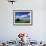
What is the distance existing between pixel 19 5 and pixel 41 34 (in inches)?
56.7

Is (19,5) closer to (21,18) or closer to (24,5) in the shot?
(24,5)

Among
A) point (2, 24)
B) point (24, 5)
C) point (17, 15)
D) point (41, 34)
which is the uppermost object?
point (24, 5)

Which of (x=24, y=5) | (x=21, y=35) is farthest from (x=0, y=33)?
(x=21, y=35)

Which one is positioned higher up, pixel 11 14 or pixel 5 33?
pixel 11 14

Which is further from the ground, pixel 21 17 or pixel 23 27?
pixel 21 17

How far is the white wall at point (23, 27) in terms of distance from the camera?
5.14 metres

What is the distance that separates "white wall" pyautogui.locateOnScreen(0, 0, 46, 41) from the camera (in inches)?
202

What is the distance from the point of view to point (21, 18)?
5.15m

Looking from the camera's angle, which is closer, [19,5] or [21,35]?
[21,35]

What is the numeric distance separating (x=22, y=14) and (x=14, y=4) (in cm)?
51

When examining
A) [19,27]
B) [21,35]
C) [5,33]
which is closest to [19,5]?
[19,27]

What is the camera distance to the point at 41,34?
516cm

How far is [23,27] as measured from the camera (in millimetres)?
5168

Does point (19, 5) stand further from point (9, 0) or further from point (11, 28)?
point (11, 28)
